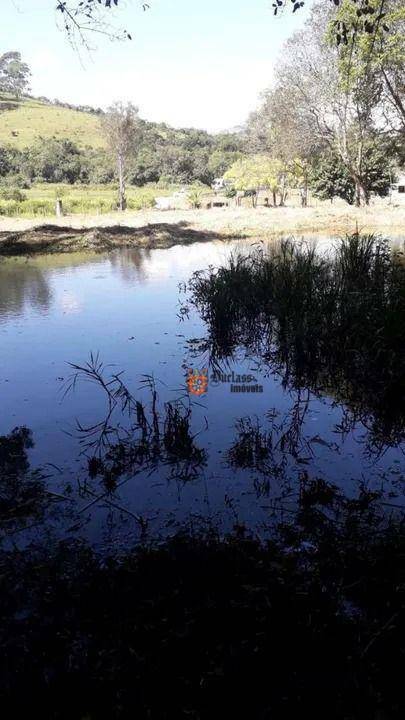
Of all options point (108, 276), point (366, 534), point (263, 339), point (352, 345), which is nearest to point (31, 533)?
point (366, 534)

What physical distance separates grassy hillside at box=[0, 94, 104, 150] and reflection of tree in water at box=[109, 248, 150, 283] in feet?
141

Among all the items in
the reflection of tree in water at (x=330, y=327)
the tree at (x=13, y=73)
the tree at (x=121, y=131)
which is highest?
the tree at (x=13, y=73)

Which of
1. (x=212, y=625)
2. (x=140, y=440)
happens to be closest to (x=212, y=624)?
(x=212, y=625)

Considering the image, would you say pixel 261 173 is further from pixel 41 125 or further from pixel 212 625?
pixel 212 625

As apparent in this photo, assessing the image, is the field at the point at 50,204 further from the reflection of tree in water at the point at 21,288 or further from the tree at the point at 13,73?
the tree at the point at 13,73

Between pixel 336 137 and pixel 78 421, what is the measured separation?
24.1 meters

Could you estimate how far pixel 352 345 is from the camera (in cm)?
546

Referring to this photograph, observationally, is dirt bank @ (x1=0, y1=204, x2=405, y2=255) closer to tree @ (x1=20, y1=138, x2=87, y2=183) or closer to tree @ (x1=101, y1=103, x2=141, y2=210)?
tree @ (x1=101, y1=103, x2=141, y2=210)

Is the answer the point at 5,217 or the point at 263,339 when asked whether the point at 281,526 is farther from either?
the point at 5,217

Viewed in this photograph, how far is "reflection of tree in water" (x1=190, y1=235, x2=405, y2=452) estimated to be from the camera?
4605 mm

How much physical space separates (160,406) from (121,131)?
86.6ft

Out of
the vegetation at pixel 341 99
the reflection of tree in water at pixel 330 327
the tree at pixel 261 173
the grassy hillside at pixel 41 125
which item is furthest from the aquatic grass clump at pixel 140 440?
the grassy hillside at pixel 41 125

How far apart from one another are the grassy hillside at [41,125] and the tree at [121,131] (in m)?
28.6

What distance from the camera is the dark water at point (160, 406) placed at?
314 cm
